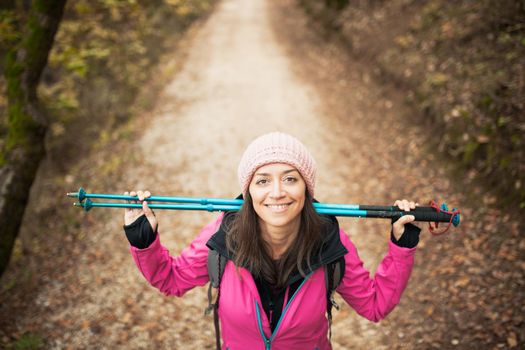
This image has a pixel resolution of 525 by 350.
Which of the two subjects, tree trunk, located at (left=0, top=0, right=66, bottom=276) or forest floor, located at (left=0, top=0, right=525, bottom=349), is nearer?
forest floor, located at (left=0, top=0, right=525, bottom=349)

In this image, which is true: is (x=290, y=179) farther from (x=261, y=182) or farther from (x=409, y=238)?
(x=409, y=238)

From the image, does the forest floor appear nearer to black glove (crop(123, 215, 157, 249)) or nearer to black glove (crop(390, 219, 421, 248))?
black glove (crop(390, 219, 421, 248))

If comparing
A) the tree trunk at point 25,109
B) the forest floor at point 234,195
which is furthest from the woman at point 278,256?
the tree trunk at point 25,109

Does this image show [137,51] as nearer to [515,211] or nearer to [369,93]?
[369,93]

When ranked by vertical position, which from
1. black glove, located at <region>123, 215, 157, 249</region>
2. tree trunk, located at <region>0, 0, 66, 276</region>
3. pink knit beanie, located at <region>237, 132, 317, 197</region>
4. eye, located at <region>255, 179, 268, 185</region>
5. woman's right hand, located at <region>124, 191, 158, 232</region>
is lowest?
black glove, located at <region>123, 215, 157, 249</region>

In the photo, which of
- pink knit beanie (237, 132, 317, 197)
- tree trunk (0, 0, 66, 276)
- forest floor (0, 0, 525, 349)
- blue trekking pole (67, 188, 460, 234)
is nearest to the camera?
pink knit beanie (237, 132, 317, 197)

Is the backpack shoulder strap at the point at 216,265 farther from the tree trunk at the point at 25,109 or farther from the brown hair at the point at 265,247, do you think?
the tree trunk at the point at 25,109

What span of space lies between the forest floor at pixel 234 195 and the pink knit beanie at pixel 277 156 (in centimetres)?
345

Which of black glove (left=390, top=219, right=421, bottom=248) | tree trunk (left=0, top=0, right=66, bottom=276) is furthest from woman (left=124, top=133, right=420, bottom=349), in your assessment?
tree trunk (left=0, top=0, right=66, bottom=276)

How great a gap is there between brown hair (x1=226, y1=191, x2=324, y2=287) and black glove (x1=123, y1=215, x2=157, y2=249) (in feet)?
1.92

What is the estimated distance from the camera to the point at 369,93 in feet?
34.1

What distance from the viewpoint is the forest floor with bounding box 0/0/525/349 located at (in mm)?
5137

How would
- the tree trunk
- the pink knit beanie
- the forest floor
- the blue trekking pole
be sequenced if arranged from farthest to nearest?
the tree trunk → the forest floor → the blue trekking pole → the pink knit beanie

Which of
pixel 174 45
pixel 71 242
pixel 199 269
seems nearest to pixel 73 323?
pixel 71 242
